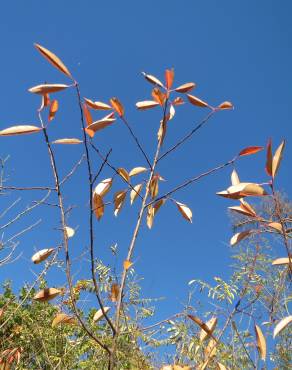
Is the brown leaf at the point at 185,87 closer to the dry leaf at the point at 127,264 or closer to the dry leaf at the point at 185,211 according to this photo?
the dry leaf at the point at 185,211

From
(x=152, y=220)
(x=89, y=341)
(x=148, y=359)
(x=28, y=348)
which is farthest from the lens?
(x=28, y=348)

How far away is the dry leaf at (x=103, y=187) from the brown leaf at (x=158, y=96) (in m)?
0.21

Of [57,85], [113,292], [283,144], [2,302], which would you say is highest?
[2,302]

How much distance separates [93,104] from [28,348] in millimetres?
4939

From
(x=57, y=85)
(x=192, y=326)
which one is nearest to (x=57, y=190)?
(x=57, y=85)

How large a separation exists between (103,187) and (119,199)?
0.25ft

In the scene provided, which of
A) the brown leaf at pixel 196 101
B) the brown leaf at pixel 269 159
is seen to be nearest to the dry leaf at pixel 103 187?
the brown leaf at pixel 196 101

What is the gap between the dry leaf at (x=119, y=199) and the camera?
3.20ft

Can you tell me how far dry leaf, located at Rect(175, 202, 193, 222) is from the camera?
938 mm

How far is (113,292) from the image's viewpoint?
916 millimetres

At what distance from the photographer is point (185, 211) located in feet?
3.11

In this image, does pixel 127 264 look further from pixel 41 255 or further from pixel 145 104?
pixel 145 104

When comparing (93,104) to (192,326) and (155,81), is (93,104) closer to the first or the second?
(155,81)

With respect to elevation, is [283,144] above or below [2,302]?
below
